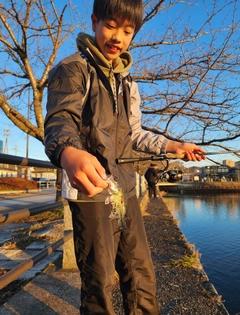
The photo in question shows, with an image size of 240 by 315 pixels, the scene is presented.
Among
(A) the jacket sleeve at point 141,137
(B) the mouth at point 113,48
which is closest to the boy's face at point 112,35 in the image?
(B) the mouth at point 113,48

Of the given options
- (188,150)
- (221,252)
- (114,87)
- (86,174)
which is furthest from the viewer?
(221,252)

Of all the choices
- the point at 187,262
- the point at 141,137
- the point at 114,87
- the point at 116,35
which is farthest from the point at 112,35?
the point at 187,262

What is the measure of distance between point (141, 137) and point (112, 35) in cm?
78

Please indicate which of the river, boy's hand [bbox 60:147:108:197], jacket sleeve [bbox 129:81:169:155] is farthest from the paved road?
boy's hand [bbox 60:147:108:197]

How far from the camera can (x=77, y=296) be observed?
265 centimetres

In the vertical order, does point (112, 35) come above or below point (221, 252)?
above

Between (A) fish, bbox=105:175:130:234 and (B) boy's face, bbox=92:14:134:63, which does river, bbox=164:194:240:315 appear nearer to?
(A) fish, bbox=105:175:130:234

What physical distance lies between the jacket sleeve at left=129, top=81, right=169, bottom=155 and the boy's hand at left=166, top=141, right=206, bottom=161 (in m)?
0.05

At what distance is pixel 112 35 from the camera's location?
165 cm

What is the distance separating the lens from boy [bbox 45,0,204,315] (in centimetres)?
147

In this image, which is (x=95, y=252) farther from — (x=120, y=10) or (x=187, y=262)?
(x=187, y=262)

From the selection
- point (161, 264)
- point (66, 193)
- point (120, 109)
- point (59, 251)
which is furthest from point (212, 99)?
point (66, 193)

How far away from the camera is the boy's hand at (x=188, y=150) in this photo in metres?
1.86

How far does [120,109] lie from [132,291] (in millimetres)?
1187
